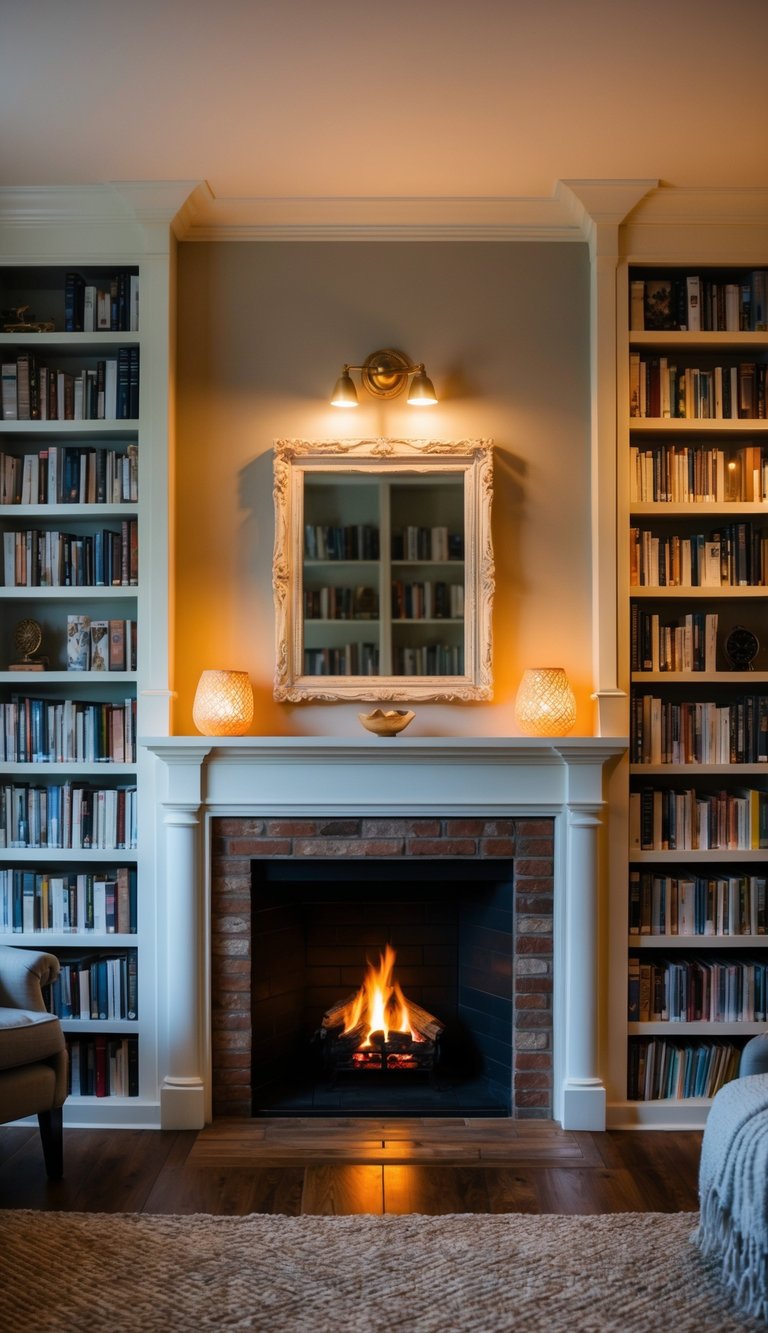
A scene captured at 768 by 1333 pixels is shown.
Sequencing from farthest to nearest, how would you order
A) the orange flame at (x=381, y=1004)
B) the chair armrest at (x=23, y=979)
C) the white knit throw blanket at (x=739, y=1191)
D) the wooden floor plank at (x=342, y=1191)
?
1. the orange flame at (x=381, y=1004)
2. the chair armrest at (x=23, y=979)
3. the wooden floor plank at (x=342, y=1191)
4. the white knit throw blanket at (x=739, y=1191)

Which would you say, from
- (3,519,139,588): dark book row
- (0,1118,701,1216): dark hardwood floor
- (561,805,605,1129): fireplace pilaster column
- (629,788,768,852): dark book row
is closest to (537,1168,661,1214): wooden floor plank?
(0,1118,701,1216): dark hardwood floor

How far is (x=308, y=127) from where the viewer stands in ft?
9.67

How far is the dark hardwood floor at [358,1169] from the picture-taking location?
109 inches

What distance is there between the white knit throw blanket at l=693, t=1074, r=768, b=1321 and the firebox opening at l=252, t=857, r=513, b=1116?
1014 mm

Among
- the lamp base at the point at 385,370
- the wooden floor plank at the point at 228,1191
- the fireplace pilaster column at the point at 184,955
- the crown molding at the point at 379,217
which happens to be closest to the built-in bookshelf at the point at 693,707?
the crown molding at the point at 379,217

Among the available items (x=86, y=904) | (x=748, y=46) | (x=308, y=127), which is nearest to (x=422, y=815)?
(x=86, y=904)

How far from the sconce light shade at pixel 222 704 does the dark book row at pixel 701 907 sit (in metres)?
1.33

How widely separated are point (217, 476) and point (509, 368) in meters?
1.01

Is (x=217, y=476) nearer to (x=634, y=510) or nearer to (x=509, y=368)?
(x=509, y=368)

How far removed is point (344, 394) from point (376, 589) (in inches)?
24.2

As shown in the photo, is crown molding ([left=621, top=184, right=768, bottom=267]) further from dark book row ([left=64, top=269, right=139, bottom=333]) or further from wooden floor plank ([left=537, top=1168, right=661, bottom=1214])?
wooden floor plank ([left=537, top=1168, right=661, bottom=1214])

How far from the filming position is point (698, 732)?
11.3ft

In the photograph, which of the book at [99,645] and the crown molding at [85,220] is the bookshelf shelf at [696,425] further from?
the book at [99,645]

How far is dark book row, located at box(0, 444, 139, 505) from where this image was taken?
3441 millimetres
